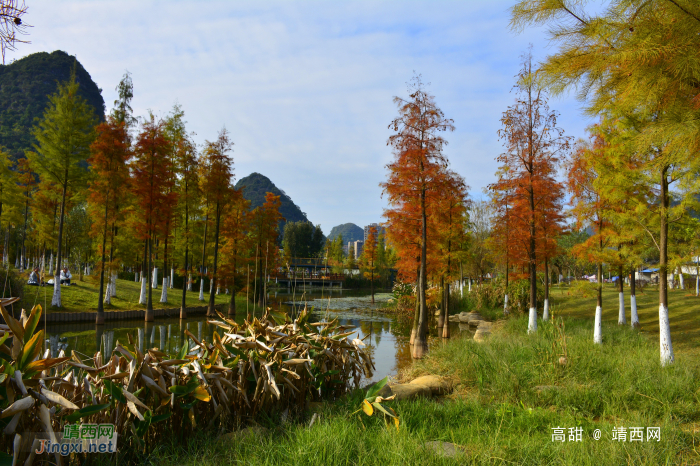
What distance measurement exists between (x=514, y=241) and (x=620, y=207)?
347 centimetres


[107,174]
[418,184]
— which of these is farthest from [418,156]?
[107,174]

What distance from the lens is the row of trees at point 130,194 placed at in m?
17.1

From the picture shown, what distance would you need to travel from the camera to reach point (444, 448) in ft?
10.1

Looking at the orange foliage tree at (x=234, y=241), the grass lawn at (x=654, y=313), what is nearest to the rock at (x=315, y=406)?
the grass lawn at (x=654, y=313)

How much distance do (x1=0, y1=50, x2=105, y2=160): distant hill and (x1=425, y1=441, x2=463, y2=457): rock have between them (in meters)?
76.2

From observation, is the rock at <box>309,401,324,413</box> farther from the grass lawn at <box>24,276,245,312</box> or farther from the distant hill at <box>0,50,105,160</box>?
the distant hill at <box>0,50,105,160</box>

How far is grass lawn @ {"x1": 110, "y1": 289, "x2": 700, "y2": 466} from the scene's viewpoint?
2.97m

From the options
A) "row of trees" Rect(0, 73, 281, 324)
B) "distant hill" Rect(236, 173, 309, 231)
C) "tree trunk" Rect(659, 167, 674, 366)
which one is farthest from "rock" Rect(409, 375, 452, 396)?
"distant hill" Rect(236, 173, 309, 231)

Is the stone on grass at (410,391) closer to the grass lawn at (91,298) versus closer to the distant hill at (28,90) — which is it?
the grass lawn at (91,298)

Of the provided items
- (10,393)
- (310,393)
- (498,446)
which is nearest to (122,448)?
(10,393)

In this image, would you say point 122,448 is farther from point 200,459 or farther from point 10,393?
point 10,393

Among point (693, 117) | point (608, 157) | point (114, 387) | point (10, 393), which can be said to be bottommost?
point (114, 387)

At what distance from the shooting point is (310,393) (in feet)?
15.0

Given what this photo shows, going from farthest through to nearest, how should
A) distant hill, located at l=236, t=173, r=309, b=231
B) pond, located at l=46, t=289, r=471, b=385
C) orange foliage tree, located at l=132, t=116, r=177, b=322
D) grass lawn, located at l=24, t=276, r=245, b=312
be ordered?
1. distant hill, located at l=236, t=173, r=309, b=231
2. orange foliage tree, located at l=132, t=116, r=177, b=322
3. grass lawn, located at l=24, t=276, r=245, b=312
4. pond, located at l=46, t=289, r=471, b=385
